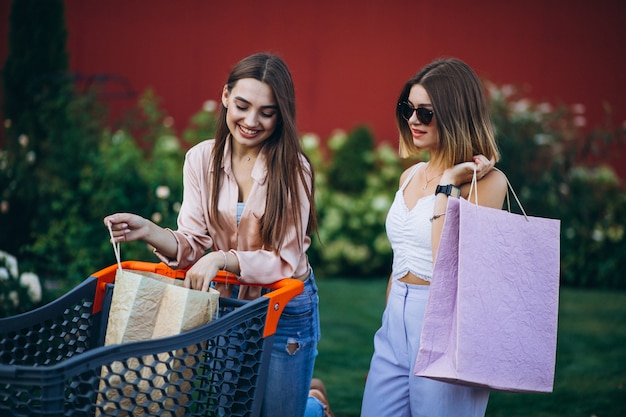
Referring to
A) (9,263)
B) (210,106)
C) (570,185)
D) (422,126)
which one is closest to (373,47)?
(210,106)

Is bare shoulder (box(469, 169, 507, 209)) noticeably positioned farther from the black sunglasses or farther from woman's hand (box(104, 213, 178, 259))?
woman's hand (box(104, 213, 178, 259))

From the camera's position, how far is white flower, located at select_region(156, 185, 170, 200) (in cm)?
514

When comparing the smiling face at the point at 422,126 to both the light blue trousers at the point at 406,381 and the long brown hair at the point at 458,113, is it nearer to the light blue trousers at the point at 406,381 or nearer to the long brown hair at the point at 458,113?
the long brown hair at the point at 458,113

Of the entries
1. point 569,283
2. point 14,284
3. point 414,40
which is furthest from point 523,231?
point 414,40

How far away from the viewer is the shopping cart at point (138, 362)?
2035mm

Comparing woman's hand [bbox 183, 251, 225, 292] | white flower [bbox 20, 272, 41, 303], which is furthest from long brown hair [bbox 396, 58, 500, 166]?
white flower [bbox 20, 272, 41, 303]

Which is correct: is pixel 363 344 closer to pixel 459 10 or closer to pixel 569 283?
pixel 569 283

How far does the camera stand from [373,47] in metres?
9.04

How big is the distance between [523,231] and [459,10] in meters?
6.94

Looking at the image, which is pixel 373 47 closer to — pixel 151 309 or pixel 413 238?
pixel 413 238

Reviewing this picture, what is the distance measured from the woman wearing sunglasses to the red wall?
612 cm

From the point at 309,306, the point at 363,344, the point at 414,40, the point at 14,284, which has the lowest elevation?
the point at 363,344

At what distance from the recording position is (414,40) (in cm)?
901

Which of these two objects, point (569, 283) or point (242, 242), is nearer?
point (242, 242)
